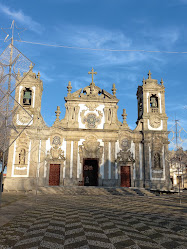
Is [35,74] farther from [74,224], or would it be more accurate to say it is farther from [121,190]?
[74,224]

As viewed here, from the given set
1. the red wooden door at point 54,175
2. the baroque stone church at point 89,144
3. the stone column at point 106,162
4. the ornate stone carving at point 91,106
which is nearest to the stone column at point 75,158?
the baroque stone church at point 89,144

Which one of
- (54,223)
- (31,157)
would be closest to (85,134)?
(31,157)

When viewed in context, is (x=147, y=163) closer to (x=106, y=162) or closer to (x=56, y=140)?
(x=106, y=162)

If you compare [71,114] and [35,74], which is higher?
[35,74]

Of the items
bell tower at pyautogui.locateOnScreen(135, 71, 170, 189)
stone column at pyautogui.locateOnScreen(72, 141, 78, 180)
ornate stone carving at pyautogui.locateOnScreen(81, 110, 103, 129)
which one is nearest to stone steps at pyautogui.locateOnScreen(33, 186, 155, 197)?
stone column at pyautogui.locateOnScreen(72, 141, 78, 180)

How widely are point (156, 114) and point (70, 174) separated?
1080cm

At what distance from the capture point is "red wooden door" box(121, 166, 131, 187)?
21875mm

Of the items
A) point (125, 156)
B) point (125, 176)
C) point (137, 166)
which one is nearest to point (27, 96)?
point (125, 156)

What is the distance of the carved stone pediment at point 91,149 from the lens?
22.2 m

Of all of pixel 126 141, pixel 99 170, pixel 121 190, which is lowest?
pixel 121 190

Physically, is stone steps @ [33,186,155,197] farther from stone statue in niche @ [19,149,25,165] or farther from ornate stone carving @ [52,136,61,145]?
ornate stone carving @ [52,136,61,145]

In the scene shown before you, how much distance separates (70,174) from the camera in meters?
21.6

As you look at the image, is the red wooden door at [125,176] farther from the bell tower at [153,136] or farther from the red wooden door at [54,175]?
the red wooden door at [54,175]

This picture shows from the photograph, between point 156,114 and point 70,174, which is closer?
point 70,174
